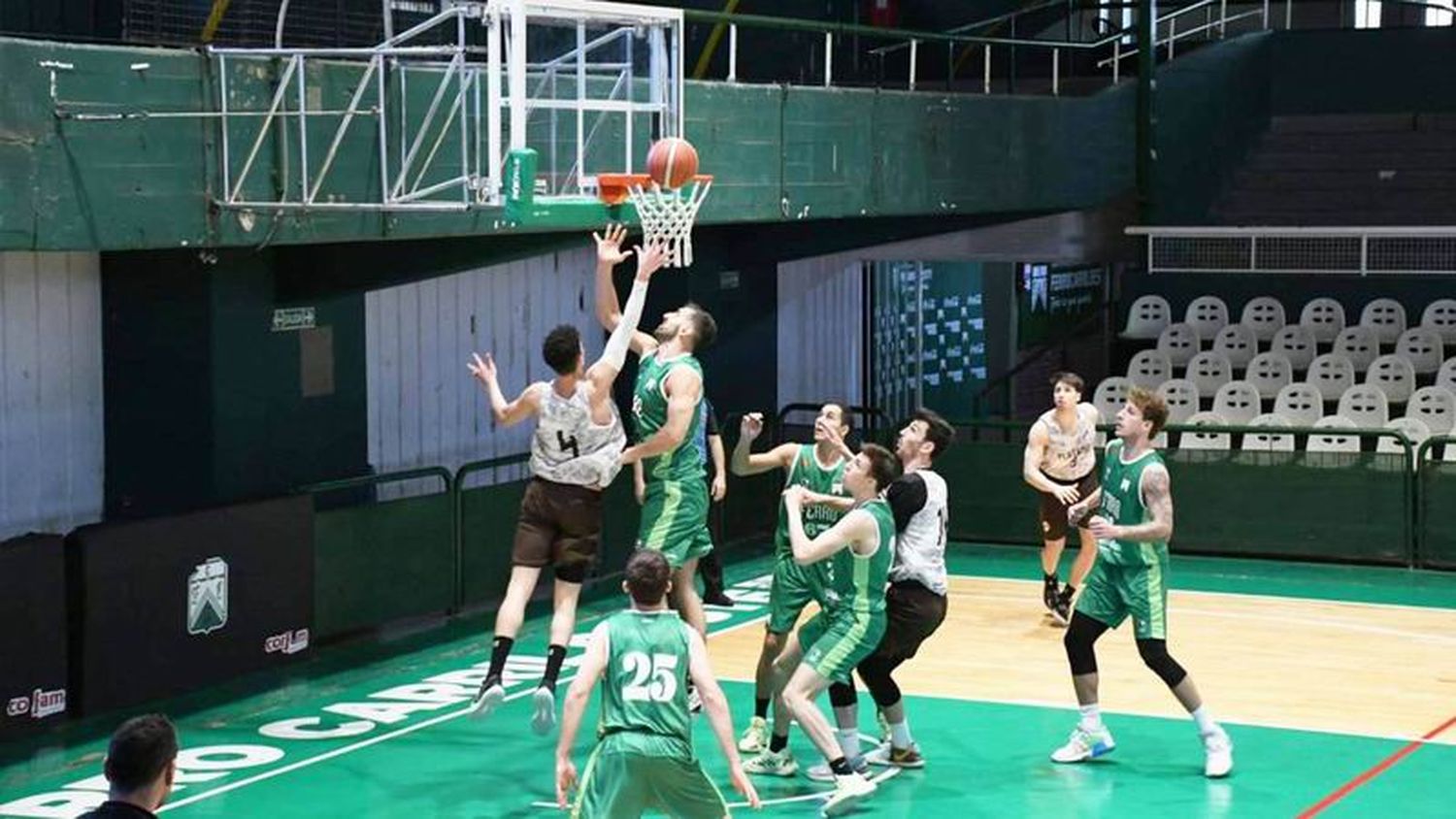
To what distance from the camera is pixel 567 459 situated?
13.4m

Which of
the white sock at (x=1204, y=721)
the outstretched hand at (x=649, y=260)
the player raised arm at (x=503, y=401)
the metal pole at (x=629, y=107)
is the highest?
the metal pole at (x=629, y=107)

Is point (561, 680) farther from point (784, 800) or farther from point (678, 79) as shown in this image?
point (678, 79)

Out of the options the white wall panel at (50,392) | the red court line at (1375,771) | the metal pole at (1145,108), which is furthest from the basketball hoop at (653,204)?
the metal pole at (1145,108)

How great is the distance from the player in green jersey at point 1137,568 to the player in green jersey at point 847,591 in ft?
4.48

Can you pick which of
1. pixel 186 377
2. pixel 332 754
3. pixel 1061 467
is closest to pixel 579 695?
pixel 332 754

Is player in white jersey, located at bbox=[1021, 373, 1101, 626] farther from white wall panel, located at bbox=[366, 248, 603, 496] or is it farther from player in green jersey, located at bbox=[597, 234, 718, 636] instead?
white wall panel, located at bbox=[366, 248, 603, 496]

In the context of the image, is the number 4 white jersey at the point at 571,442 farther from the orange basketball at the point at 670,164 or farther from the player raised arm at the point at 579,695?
the player raised arm at the point at 579,695

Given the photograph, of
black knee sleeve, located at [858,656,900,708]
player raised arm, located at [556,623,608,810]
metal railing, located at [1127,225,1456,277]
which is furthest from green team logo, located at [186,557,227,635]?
metal railing, located at [1127,225,1456,277]

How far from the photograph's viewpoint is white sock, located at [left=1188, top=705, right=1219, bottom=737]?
523 inches

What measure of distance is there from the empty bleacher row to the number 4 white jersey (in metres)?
9.54

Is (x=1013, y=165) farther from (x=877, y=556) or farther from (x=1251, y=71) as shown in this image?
(x=877, y=556)

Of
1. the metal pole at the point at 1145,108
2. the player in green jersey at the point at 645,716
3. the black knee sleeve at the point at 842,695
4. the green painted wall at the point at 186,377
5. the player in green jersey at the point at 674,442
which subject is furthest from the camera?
the metal pole at the point at 1145,108

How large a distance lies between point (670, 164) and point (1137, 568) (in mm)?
3793

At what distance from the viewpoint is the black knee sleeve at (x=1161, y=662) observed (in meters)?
13.1
